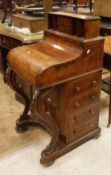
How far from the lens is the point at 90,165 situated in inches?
63.8

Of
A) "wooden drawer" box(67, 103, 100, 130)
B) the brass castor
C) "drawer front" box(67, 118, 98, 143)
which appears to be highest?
→ "wooden drawer" box(67, 103, 100, 130)

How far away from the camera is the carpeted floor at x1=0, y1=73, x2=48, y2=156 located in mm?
1817

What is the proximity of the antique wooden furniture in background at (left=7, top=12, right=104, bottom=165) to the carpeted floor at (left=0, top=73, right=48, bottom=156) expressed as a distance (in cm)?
30

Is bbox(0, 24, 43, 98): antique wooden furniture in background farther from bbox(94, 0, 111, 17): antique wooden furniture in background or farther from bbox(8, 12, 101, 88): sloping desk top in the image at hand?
bbox(94, 0, 111, 17): antique wooden furniture in background

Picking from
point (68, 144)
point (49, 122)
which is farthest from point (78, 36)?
point (68, 144)

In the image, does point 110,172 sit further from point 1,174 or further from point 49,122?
point 1,174

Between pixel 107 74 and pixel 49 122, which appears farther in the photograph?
pixel 107 74

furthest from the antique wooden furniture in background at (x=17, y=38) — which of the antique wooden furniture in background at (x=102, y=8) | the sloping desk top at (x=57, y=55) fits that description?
the antique wooden furniture in background at (x=102, y=8)

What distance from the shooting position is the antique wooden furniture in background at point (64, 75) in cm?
134

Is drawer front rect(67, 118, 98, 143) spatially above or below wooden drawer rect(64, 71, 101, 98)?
below

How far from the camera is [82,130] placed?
1.74 m

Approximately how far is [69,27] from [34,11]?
101 cm

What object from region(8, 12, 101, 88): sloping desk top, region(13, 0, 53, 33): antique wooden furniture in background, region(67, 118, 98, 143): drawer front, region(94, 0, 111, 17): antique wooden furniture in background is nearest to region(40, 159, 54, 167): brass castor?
region(67, 118, 98, 143): drawer front

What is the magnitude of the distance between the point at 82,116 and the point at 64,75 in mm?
436
